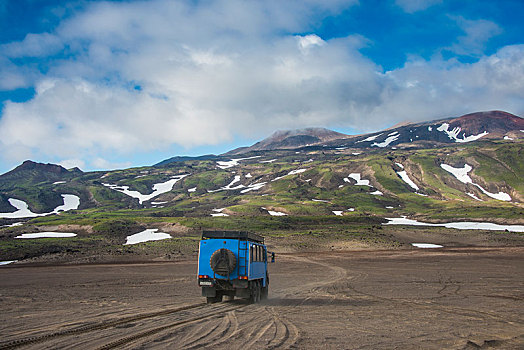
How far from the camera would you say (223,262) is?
22906 millimetres

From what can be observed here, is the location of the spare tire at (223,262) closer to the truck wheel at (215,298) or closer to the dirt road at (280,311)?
the truck wheel at (215,298)

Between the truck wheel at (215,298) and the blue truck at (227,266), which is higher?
the blue truck at (227,266)

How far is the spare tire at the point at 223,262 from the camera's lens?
22.8m

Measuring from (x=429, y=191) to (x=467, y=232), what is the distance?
93862 millimetres

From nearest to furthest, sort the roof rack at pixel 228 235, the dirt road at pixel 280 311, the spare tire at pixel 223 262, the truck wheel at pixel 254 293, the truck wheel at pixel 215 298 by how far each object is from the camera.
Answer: the dirt road at pixel 280 311
the spare tire at pixel 223 262
the roof rack at pixel 228 235
the truck wheel at pixel 215 298
the truck wheel at pixel 254 293

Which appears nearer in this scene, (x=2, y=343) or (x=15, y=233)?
(x=2, y=343)

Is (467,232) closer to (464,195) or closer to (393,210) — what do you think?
(393,210)

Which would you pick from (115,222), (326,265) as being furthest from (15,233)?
(326,265)

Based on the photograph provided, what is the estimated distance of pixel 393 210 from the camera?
143m

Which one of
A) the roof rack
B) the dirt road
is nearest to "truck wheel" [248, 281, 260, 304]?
the dirt road

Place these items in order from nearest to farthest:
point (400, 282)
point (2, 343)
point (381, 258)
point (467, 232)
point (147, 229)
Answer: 1. point (2, 343)
2. point (400, 282)
3. point (381, 258)
4. point (467, 232)
5. point (147, 229)

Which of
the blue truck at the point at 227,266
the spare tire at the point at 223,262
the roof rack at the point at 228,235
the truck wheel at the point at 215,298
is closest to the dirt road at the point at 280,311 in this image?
the truck wheel at the point at 215,298

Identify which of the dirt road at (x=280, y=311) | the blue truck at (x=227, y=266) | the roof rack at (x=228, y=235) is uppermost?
the roof rack at (x=228, y=235)

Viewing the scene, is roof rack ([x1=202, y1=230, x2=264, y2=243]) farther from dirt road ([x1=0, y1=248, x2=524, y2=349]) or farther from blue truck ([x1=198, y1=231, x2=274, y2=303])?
dirt road ([x1=0, y1=248, x2=524, y2=349])
